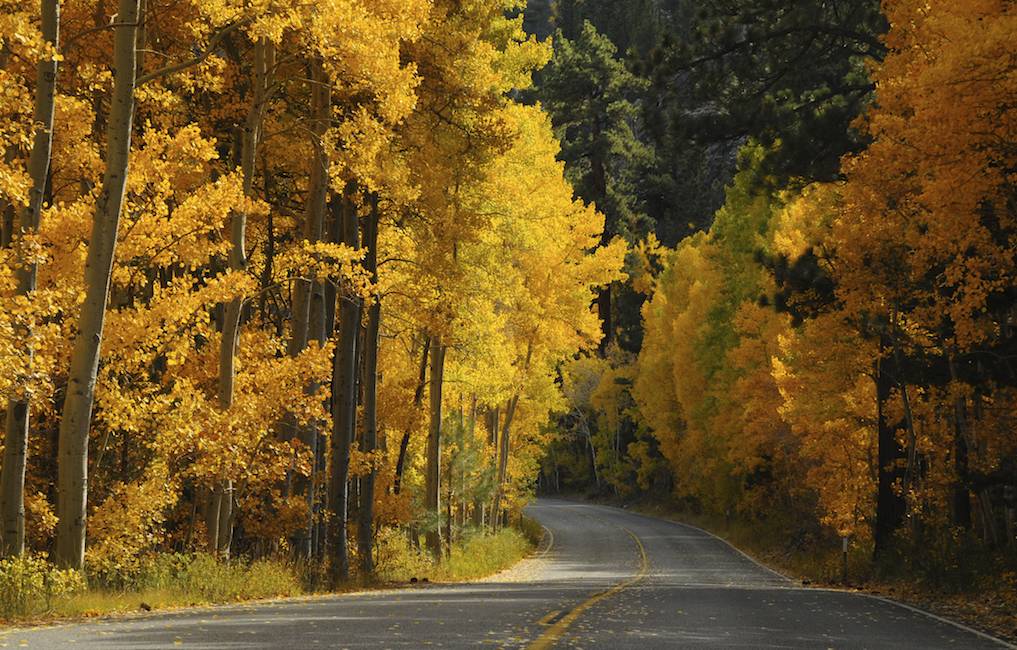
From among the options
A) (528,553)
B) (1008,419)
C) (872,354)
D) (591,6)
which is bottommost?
(528,553)

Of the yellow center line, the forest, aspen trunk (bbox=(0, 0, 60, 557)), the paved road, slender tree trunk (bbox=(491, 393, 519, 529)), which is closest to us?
the paved road

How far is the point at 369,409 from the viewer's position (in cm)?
2483

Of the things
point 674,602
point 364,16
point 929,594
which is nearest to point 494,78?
point 364,16

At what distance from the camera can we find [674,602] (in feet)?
52.9

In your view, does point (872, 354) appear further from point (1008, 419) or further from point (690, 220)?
point (690, 220)

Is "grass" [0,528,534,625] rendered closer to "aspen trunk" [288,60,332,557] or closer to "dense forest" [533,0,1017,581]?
"aspen trunk" [288,60,332,557]

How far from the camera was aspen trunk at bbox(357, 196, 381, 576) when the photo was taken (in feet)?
76.1

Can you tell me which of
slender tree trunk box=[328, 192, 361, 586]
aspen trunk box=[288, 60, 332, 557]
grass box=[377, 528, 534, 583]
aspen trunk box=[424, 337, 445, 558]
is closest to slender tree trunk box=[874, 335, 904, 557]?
grass box=[377, 528, 534, 583]

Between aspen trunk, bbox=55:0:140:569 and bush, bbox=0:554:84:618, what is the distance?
2.53ft

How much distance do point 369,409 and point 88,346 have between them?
1129 centimetres

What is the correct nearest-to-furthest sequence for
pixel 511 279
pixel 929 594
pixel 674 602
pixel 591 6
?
pixel 674 602 → pixel 929 594 → pixel 511 279 → pixel 591 6

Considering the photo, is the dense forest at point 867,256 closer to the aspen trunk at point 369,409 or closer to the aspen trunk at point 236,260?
the aspen trunk at point 369,409

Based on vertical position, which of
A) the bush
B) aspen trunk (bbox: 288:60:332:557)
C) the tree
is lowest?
the bush

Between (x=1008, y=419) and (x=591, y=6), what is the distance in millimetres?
105707
